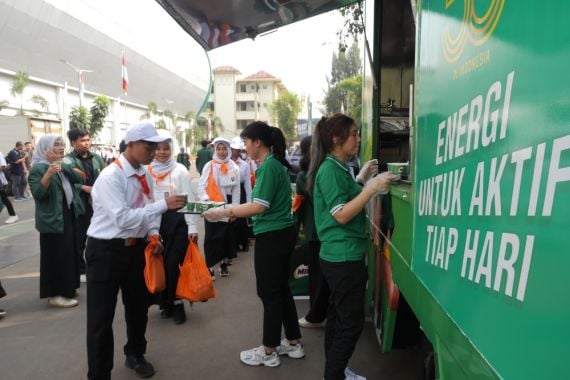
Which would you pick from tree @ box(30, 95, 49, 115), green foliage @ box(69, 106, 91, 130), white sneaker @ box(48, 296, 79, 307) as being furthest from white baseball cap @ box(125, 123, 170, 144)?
tree @ box(30, 95, 49, 115)

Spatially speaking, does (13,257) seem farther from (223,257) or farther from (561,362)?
(561,362)

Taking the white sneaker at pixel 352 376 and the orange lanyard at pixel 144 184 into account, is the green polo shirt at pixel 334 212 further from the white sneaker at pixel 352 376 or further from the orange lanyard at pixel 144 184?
the orange lanyard at pixel 144 184

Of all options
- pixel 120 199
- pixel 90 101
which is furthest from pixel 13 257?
pixel 90 101

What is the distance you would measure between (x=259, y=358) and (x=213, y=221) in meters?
1.16

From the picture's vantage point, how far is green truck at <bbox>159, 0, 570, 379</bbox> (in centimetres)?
83

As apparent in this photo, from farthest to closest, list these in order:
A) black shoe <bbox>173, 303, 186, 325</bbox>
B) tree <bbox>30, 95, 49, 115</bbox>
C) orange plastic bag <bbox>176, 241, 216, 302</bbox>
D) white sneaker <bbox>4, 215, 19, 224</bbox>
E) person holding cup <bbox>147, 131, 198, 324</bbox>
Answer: tree <bbox>30, 95, 49, 115</bbox> → white sneaker <bbox>4, 215, 19, 224</bbox> → black shoe <bbox>173, 303, 186, 325</bbox> → person holding cup <bbox>147, 131, 198, 324</bbox> → orange plastic bag <bbox>176, 241, 216, 302</bbox>

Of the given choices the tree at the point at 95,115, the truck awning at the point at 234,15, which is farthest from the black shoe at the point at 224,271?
the tree at the point at 95,115

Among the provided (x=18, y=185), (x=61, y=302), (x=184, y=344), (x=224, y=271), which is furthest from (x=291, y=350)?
(x=18, y=185)

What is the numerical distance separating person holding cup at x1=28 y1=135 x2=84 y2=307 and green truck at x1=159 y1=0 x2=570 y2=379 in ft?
12.3

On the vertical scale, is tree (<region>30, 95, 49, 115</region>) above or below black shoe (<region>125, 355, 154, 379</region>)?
above

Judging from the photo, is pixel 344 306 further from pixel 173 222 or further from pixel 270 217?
pixel 173 222

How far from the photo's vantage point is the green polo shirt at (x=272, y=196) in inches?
122

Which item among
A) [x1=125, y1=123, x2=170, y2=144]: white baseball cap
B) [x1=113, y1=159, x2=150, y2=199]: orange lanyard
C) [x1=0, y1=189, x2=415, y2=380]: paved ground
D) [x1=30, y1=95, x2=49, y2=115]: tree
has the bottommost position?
[x1=0, y1=189, x2=415, y2=380]: paved ground

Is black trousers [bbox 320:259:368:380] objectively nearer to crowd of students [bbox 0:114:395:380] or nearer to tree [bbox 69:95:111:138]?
crowd of students [bbox 0:114:395:380]
